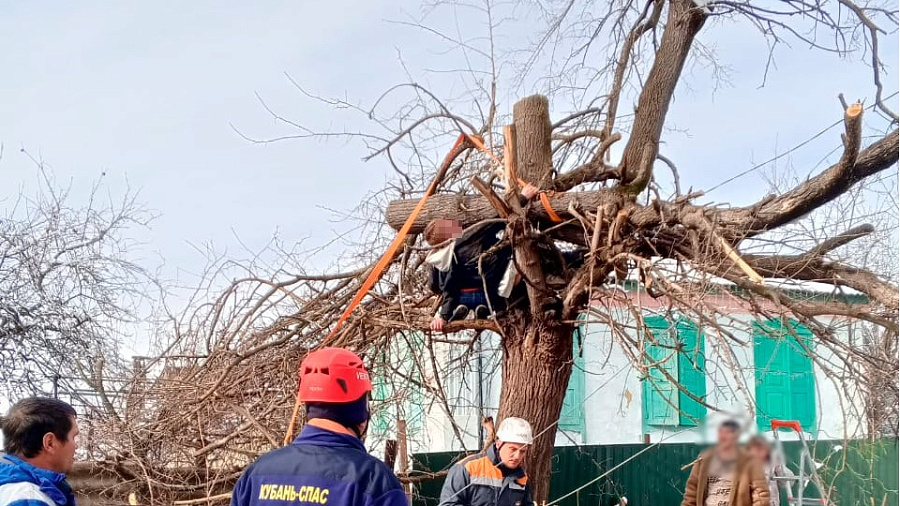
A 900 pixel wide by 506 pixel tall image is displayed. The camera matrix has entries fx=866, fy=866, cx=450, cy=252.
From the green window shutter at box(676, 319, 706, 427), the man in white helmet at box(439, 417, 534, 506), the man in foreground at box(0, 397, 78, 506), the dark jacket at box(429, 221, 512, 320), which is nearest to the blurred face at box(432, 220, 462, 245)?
the dark jacket at box(429, 221, 512, 320)

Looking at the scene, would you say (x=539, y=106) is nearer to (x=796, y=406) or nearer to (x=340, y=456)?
(x=340, y=456)

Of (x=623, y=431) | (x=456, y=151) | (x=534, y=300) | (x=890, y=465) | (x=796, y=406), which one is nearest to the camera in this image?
(x=534, y=300)

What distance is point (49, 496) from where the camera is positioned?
104 inches

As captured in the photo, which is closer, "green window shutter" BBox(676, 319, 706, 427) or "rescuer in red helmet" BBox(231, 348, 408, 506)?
"rescuer in red helmet" BBox(231, 348, 408, 506)

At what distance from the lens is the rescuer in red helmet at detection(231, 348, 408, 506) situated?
7.32ft

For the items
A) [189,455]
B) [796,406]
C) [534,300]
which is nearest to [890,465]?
[796,406]

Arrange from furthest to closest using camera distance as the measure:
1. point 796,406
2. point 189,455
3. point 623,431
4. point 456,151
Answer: point 623,431 → point 796,406 → point 189,455 → point 456,151

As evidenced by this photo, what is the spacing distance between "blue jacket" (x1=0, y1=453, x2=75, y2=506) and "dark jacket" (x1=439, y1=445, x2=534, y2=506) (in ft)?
6.92

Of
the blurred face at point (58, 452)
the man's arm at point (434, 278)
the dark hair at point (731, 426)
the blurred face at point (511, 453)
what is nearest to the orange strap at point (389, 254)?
the man's arm at point (434, 278)

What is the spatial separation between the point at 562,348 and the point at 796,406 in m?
6.53

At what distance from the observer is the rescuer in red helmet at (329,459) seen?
2232 millimetres

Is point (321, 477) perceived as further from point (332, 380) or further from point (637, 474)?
point (637, 474)

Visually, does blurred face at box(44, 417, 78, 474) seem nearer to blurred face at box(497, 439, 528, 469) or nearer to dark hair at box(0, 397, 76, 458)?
dark hair at box(0, 397, 76, 458)

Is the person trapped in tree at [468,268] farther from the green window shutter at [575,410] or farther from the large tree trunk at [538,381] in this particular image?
the green window shutter at [575,410]
